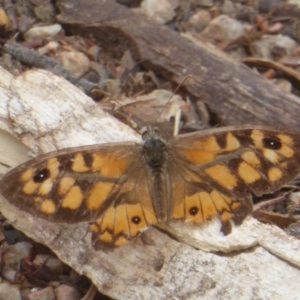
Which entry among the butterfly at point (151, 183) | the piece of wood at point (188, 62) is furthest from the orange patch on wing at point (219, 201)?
the piece of wood at point (188, 62)

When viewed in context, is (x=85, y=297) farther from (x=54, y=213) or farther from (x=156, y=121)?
(x=156, y=121)

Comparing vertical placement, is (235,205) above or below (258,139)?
below

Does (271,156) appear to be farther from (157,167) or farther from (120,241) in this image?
(120,241)

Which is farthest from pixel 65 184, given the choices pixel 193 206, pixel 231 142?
pixel 231 142

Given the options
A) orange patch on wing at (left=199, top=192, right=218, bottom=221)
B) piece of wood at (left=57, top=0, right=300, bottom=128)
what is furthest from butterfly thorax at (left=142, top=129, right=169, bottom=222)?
piece of wood at (left=57, top=0, right=300, bottom=128)

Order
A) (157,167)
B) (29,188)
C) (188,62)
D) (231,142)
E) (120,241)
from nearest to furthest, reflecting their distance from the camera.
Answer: (29,188) < (120,241) < (231,142) < (157,167) < (188,62)

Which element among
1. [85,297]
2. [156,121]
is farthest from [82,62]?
[85,297]
